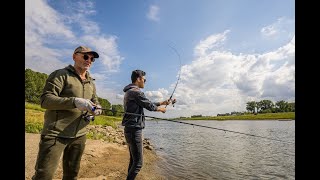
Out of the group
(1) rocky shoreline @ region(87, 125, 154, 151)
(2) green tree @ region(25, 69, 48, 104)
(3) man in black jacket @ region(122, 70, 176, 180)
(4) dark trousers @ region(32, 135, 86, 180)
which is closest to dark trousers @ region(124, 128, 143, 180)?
(3) man in black jacket @ region(122, 70, 176, 180)

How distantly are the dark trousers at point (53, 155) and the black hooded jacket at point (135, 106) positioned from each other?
4.79 feet

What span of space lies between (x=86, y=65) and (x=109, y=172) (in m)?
6.18

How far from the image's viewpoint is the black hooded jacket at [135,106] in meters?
6.05

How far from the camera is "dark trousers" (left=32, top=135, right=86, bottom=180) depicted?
417cm

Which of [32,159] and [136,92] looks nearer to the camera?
[136,92]

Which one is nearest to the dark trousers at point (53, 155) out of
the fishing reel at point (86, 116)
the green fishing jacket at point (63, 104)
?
the green fishing jacket at point (63, 104)

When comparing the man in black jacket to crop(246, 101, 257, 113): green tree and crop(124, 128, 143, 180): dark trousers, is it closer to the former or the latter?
crop(124, 128, 143, 180): dark trousers

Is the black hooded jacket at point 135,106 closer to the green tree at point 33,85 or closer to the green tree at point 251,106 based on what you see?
the green tree at point 33,85

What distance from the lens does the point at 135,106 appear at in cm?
619

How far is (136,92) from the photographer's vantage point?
20.2 ft

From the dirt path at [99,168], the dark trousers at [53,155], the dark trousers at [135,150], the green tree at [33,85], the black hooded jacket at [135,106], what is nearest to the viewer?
the dark trousers at [53,155]
